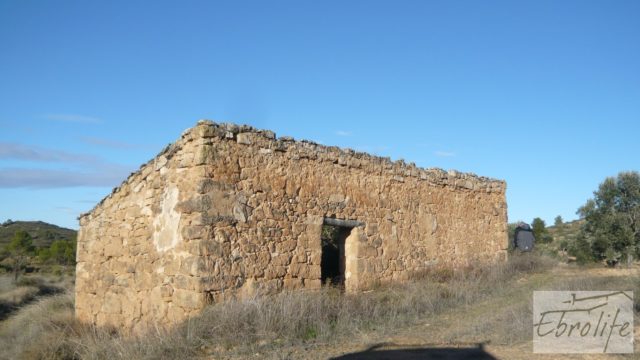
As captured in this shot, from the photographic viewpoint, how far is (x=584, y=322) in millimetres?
6668

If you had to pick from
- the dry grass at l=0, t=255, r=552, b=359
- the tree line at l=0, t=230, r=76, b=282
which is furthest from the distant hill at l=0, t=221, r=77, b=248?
the dry grass at l=0, t=255, r=552, b=359

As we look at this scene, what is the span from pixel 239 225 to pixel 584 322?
Result: 4767mm

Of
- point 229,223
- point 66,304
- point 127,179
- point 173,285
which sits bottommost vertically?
point 66,304

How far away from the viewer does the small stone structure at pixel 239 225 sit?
7137mm

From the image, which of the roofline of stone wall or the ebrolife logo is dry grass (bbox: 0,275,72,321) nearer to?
the roofline of stone wall

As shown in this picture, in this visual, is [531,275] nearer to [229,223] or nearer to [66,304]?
[229,223]

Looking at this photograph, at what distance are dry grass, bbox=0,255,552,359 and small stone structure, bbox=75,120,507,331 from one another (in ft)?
1.33

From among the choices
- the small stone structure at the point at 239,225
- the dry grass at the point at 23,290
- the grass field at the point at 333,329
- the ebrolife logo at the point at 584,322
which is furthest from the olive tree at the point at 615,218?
the dry grass at the point at 23,290

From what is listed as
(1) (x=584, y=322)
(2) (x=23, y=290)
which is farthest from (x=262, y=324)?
(2) (x=23, y=290)

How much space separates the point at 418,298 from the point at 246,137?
3.87 m

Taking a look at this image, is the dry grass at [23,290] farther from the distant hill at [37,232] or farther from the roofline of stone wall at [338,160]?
the distant hill at [37,232]

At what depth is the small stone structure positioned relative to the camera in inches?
281

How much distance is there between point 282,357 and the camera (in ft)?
17.9

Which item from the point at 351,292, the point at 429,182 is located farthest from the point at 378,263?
the point at 429,182
